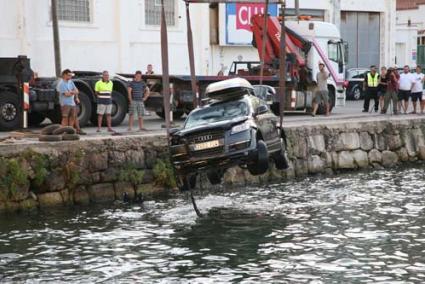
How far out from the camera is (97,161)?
19.4 metres

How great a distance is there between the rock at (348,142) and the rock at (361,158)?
17 centimetres

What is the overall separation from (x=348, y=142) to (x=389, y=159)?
1804mm

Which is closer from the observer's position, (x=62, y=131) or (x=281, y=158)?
(x=281, y=158)

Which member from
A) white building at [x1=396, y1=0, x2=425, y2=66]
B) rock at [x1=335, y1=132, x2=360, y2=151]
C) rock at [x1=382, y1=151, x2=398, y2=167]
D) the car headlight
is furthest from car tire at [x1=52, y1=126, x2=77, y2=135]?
white building at [x1=396, y1=0, x2=425, y2=66]

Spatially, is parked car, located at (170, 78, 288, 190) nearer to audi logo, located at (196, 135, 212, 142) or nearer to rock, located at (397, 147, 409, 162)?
audi logo, located at (196, 135, 212, 142)

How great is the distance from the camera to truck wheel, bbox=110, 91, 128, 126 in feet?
82.3

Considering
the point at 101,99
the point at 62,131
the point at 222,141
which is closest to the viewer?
the point at 222,141

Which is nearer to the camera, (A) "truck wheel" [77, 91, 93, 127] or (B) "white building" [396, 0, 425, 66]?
(A) "truck wheel" [77, 91, 93, 127]

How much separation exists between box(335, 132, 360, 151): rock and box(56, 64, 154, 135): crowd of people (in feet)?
18.0

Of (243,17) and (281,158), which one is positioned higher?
(243,17)

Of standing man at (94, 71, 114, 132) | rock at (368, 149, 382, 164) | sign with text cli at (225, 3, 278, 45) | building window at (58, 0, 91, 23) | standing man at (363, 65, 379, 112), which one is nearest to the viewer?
standing man at (94, 71, 114, 132)

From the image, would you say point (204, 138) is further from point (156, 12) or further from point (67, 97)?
point (156, 12)

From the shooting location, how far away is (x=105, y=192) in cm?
1944

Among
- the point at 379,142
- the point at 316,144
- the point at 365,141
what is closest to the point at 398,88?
the point at 379,142
